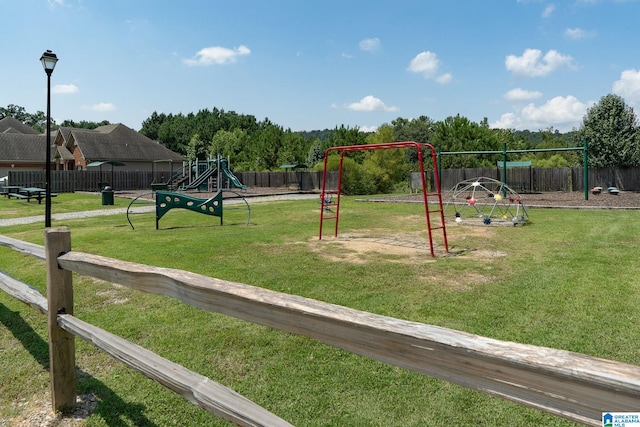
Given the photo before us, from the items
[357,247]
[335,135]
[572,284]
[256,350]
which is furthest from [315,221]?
[335,135]

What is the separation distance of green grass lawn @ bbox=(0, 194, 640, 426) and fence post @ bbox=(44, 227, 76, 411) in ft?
0.89

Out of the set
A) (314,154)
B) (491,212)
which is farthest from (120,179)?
(491,212)

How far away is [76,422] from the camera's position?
9.48 feet

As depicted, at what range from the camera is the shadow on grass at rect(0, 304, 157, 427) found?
287 centimetres

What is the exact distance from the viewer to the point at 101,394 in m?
3.20

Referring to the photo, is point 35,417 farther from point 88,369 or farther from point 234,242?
point 234,242

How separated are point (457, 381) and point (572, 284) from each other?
510cm

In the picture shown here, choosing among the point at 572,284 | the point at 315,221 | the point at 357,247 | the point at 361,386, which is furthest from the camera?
the point at 315,221

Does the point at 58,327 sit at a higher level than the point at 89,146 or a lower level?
lower

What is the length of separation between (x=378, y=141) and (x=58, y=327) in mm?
32928

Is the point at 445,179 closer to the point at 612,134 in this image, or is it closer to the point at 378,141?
the point at 378,141

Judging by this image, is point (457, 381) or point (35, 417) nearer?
point (457, 381)

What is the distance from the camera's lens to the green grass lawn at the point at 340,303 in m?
2.96

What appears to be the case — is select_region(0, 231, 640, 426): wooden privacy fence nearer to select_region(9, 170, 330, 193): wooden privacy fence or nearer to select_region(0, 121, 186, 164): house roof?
select_region(9, 170, 330, 193): wooden privacy fence
